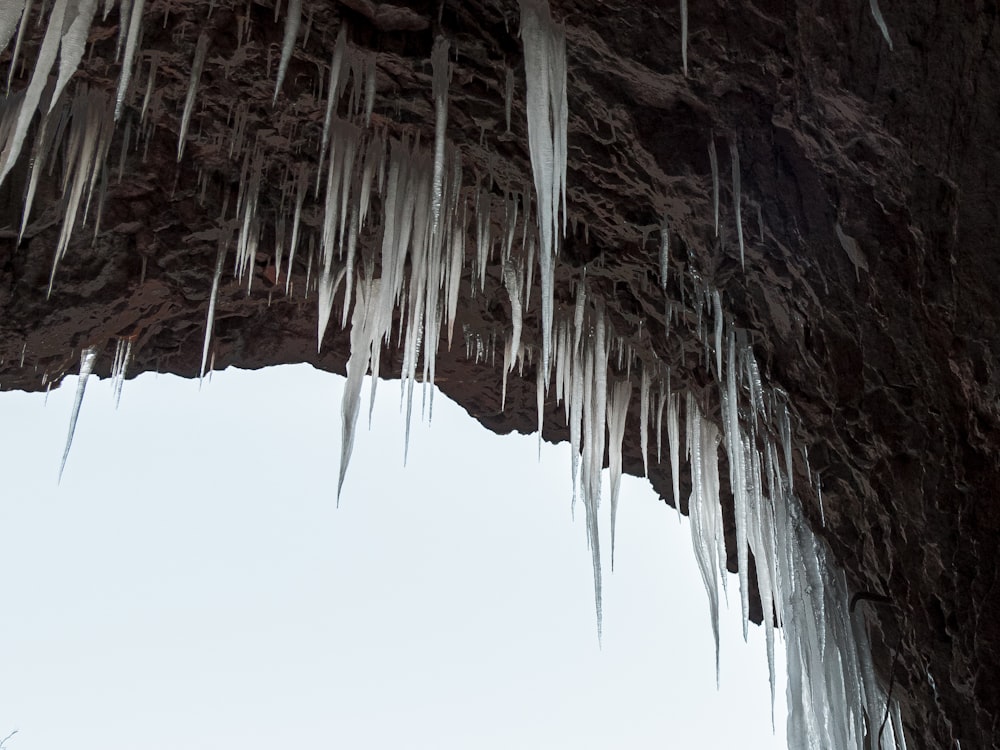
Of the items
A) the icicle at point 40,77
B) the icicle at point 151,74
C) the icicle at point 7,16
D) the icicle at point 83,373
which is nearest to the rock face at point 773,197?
the icicle at point 151,74

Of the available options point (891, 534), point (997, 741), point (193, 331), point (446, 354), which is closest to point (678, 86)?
point (891, 534)

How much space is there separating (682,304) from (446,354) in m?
2.02

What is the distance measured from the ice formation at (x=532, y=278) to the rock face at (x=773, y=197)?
0.20ft

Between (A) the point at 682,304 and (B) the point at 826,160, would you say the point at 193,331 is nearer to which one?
(A) the point at 682,304

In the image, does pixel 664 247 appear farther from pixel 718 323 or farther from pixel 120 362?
pixel 120 362

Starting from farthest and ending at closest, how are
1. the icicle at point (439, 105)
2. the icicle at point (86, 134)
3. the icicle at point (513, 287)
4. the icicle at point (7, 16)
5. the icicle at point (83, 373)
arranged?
the icicle at point (83, 373) < the icicle at point (513, 287) < the icicle at point (86, 134) < the icicle at point (439, 105) < the icicle at point (7, 16)

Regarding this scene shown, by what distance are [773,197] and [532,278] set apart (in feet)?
4.77

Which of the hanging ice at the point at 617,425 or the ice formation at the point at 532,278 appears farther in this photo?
the hanging ice at the point at 617,425

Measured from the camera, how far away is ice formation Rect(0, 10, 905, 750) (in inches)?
114

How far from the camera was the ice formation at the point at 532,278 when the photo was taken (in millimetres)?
2895

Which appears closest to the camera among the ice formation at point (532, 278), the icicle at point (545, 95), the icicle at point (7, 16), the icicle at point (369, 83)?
the icicle at point (7, 16)

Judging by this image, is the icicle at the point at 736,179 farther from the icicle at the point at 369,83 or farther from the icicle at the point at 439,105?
the icicle at the point at 369,83

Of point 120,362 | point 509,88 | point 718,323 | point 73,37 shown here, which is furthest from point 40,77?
point 120,362

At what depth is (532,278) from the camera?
13.8 feet
